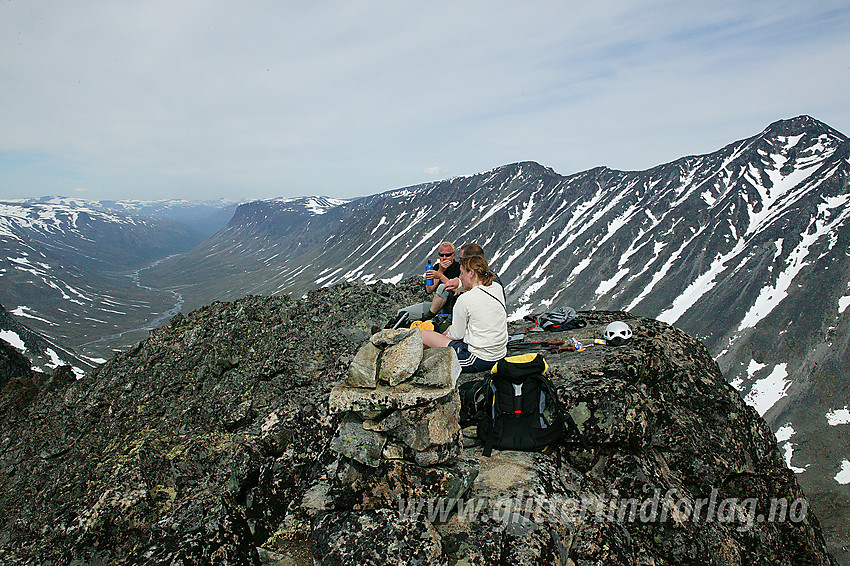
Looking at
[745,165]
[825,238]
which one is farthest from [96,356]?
[745,165]

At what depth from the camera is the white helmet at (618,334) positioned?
12461 mm

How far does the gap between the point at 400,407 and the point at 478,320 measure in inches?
110

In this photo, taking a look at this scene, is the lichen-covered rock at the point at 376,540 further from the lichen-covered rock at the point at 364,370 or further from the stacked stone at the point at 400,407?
the lichen-covered rock at the point at 364,370

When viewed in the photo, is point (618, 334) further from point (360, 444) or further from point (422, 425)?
point (360, 444)

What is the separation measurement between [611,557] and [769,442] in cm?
876

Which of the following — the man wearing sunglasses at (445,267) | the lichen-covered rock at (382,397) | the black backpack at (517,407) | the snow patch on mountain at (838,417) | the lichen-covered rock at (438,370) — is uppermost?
the man wearing sunglasses at (445,267)

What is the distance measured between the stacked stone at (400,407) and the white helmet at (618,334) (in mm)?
6988

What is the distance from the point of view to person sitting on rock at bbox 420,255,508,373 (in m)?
8.96

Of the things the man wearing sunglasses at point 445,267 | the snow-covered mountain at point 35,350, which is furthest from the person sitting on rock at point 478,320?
the snow-covered mountain at point 35,350

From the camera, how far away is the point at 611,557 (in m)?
7.04

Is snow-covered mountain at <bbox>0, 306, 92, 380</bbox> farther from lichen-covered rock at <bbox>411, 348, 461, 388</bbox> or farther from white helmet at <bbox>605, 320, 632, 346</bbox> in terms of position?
white helmet at <bbox>605, 320, 632, 346</bbox>

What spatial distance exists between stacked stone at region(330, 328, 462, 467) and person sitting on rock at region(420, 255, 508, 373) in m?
1.57

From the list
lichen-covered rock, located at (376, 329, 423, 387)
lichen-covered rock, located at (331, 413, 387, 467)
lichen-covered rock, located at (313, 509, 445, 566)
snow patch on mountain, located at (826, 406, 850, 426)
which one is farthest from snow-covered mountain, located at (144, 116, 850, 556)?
lichen-covered rock, located at (331, 413, 387, 467)

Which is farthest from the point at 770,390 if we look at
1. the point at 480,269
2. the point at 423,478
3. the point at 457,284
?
the point at 423,478
